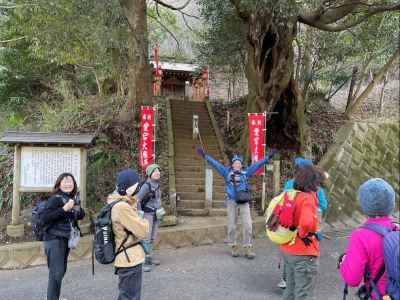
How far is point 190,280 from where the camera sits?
4.75 m

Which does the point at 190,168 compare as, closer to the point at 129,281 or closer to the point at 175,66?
the point at 129,281

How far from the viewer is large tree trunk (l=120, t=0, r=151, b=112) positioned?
28.4 ft

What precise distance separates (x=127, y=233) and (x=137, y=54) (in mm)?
6867

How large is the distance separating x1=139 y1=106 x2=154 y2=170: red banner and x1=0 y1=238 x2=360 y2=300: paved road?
8.23 feet

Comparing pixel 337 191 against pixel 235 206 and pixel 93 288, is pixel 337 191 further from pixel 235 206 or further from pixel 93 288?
pixel 93 288

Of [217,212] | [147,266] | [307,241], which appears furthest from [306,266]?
[217,212]

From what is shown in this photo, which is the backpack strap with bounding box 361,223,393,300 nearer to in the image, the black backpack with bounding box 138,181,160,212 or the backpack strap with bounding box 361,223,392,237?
the backpack strap with bounding box 361,223,392,237

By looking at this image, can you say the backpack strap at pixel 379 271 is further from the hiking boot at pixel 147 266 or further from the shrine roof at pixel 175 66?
the shrine roof at pixel 175 66

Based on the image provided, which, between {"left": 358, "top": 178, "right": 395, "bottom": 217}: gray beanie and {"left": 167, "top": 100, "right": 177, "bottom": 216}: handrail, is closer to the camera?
{"left": 358, "top": 178, "right": 395, "bottom": 217}: gray beanie

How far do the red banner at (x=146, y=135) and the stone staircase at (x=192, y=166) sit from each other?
1.23 metres

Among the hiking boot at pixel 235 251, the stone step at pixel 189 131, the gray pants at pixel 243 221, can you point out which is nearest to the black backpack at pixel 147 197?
the gray pants at pixel 243 221

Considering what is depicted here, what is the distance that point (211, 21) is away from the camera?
35.0 feet

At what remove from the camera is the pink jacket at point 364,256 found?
211 cm

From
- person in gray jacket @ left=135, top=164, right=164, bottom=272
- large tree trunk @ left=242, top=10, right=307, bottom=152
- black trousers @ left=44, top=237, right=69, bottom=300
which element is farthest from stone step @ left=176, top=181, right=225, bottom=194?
black trousers @ left=44, top=237, right=69, bottom=300
